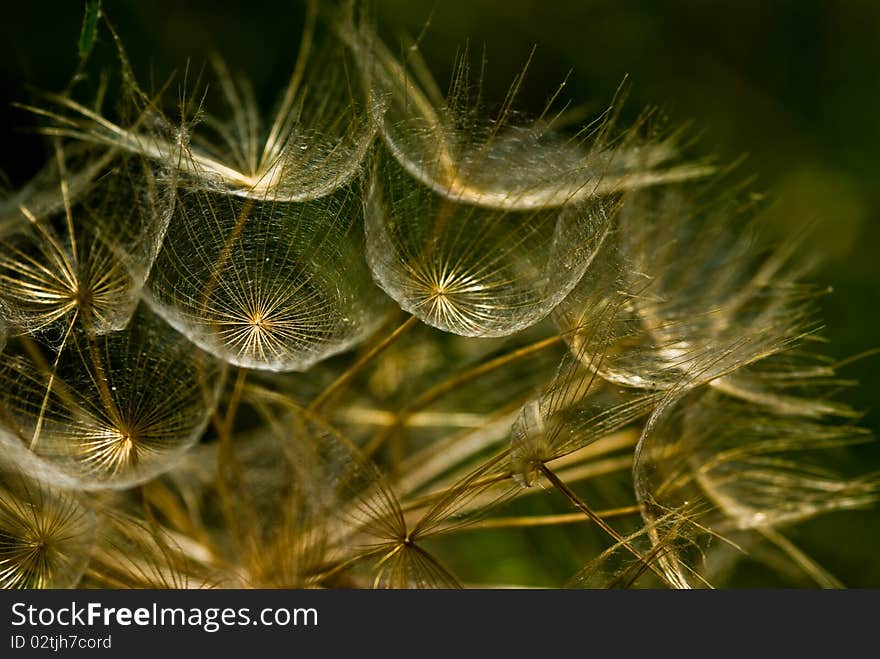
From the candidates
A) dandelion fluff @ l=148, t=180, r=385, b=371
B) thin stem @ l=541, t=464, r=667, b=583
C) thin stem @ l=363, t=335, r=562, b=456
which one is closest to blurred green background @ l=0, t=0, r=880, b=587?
thin stem @ l=363, t=335, r=562, b=456

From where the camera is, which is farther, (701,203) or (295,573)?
(701,203)

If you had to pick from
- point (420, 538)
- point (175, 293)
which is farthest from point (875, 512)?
point (175, 293)

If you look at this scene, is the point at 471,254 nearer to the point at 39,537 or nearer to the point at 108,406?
the point at 108,406

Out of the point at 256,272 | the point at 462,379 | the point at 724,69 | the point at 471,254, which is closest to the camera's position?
the point at 256,272

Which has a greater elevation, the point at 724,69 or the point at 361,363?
the point at 724,69

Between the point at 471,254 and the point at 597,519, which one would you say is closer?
the point at 597,519

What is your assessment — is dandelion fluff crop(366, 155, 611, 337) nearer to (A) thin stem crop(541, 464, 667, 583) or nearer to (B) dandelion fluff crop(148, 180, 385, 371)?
(B) dandelion fluff crop(148, 180, 385, 371)

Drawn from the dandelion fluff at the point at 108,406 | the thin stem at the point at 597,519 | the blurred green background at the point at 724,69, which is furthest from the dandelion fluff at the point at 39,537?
the blurred green background at the point at 724,69

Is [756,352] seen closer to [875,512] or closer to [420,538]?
[420,538]

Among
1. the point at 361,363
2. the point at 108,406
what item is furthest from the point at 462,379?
the point at 108,406
